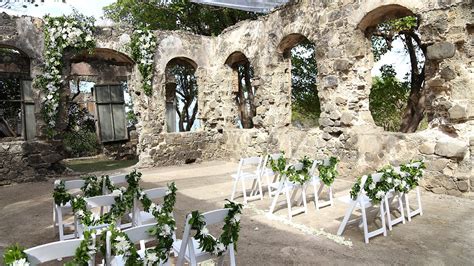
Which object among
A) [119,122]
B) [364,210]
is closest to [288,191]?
[364,210]

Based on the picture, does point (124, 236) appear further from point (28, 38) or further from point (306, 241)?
point (28, 38)

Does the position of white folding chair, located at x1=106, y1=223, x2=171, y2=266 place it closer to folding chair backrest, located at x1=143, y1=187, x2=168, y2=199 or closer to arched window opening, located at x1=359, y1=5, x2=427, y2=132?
folding chair backrest, located at x1=143, y1=187, x2=168, y2=199

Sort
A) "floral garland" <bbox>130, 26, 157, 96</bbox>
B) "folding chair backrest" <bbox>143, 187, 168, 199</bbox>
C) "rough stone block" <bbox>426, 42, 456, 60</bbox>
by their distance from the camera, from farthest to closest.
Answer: "floral garland" <bbox>130, 26, 157, 96</bbox>, "rough stone block" <bbox>426, 42, 456, 60</bbox>, "folding chair backrest" <bbox>143, 187, 168, 199</bbox>

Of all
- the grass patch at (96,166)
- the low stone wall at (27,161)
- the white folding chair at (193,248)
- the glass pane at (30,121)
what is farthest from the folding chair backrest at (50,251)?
the grass patch at (96,166)

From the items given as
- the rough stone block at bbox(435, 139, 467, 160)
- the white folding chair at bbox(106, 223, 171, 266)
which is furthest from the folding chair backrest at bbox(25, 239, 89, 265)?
the rough stone block at bbox(435, 139, 467, 160)

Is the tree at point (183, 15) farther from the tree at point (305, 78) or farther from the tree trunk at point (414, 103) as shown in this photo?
the tree trunk at point (414, 103)

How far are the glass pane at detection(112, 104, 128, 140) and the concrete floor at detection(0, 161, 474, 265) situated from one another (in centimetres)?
447

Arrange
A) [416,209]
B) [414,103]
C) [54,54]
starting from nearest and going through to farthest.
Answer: [416,209], [54,54], [414,103]

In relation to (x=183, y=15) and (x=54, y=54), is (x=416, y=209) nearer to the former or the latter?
(x=54, y=54)

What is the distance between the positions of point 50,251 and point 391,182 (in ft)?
10.6

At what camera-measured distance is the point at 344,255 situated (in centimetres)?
330

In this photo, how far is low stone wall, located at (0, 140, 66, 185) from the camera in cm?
751

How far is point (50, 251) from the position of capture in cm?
200

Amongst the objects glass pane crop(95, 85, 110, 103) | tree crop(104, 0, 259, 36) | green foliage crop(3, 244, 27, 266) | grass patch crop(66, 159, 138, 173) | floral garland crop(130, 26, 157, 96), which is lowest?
grass patch crop(66, 159, 138, 173)
